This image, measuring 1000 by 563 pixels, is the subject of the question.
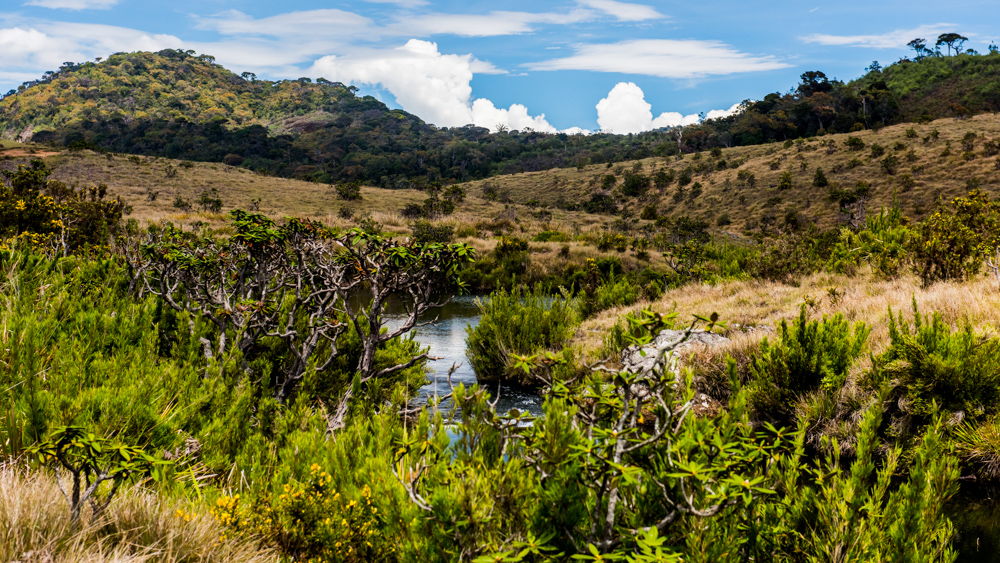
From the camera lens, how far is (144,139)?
82688 mm

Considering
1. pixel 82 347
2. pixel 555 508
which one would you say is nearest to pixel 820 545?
pixel 555 508

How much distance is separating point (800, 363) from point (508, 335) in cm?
461

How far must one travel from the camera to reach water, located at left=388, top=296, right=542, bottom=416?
8078 mm

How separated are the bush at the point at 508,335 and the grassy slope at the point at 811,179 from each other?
35.0 metres

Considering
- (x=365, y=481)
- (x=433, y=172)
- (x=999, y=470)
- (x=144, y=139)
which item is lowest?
(x=999, y=470)

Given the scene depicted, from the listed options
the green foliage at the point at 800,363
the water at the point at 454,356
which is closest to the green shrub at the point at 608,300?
the water at the point at 454,356

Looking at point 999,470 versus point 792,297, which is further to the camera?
point 792,297

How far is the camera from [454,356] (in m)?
10.8

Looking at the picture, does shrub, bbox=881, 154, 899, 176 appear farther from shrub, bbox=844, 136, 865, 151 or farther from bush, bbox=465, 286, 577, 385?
bush, bbox=465, 286, 577, 385

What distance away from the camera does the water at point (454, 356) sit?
808 centimetres

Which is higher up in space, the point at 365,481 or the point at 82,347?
the point at 82,347

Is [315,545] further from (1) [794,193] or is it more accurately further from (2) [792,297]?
(1) [794,193]

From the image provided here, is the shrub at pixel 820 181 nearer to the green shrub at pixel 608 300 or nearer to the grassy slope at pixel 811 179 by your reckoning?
the grassy slope at pixel 811 179

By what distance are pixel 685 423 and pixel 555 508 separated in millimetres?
731
